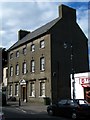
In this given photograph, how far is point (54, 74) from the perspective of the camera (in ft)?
115

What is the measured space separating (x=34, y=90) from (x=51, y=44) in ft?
23.5

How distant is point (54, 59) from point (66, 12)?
26.7ft


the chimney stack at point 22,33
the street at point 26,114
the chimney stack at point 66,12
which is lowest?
the street at point 26,114

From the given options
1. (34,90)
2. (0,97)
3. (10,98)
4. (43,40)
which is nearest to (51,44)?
(43,40)

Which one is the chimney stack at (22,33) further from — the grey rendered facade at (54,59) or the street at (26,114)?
the street at (26,114)

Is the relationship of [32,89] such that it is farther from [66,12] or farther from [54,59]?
[66,12]

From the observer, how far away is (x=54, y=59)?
35719 millimetres

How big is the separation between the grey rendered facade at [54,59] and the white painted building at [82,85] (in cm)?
484

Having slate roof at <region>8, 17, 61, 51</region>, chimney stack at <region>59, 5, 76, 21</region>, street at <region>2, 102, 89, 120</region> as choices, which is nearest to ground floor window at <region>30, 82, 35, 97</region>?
slate roof at <region>8, 17, 61, 51</region>

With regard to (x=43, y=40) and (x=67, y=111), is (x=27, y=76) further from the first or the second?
(x=67, y=111)

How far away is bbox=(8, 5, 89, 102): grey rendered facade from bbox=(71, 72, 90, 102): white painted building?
15.9 ft

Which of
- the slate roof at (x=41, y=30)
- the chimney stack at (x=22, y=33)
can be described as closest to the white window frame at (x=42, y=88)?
the slate roof at (x=41, y=30)

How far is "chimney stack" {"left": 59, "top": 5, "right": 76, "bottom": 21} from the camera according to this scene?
3888 centimetres

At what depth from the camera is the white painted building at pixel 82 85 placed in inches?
1134
